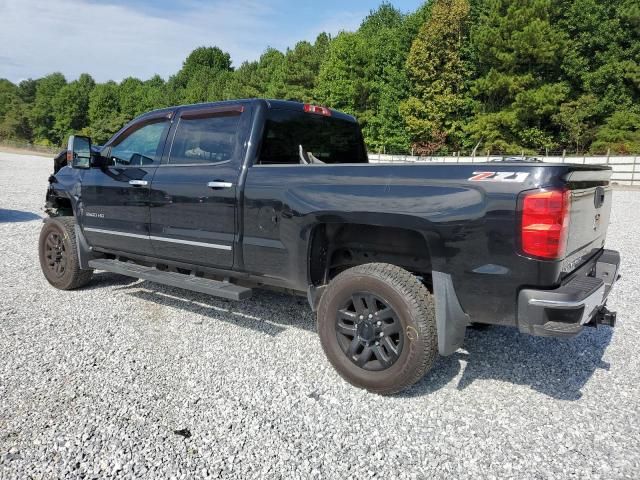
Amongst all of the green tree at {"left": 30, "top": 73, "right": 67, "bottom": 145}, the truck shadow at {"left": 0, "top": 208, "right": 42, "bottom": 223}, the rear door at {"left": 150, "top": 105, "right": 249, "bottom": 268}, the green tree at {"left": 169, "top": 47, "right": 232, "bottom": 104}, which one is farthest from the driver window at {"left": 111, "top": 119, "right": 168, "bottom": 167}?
the green tree at {"left": 30, "top": 73, "right": 67, "bottom": 145}

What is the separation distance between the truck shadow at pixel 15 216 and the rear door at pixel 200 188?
781cm

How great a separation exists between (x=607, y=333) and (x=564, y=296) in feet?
7.19

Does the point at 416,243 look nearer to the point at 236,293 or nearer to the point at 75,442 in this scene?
the point at 236,293

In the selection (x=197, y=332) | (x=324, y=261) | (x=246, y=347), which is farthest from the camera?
(x=197, y=332)

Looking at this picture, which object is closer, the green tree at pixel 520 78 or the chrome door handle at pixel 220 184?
the chrome door handle at pixel 220 184

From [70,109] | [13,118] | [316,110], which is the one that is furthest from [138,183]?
[13,118]

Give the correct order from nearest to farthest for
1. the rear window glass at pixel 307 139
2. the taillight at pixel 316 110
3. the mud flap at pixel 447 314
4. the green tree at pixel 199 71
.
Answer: the mud flap at pixel 447 314 < the rear window glass at pixel 307 139 < the taillight at pixel 316 110 < the green tree at pixel 199 71

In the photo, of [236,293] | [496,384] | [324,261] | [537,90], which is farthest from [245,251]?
[537,90]

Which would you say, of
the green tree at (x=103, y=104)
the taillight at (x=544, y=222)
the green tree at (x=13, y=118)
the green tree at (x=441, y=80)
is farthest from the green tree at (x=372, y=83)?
the green tree at (x=13, y=118)

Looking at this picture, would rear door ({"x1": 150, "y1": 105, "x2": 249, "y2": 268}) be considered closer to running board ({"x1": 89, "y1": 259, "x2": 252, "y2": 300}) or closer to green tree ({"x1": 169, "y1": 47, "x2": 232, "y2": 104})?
running board ({"x1": 89, "y1": 259, "x2": 252, "y2": 300})

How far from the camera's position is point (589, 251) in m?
3.38

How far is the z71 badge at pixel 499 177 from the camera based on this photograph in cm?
266

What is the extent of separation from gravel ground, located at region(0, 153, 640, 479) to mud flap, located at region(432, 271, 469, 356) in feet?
1.59

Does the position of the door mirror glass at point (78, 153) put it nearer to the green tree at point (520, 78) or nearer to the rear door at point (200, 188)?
the rear door at point (200, 188)
